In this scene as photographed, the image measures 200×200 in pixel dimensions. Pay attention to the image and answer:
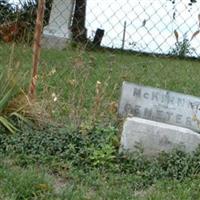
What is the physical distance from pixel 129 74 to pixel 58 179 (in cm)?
358

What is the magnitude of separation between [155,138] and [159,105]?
0.44 m

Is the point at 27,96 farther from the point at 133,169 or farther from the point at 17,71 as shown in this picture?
the point at 133,169

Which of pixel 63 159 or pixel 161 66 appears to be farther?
pixel 161 66

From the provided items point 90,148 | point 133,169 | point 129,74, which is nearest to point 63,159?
point 90,148

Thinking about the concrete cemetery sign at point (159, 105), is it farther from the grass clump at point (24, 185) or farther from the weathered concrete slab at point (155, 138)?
the grass clump at point (24, 185)

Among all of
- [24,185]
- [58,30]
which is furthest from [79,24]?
[24,185]

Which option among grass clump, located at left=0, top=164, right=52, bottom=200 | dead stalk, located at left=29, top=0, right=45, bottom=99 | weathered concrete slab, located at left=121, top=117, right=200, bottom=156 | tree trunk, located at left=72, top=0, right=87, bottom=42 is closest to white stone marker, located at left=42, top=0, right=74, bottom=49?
tree trunk, located at left=72, top=0, right=87, bottom=42

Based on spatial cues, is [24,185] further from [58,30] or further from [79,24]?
[79,24]

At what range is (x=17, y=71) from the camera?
5.54 m

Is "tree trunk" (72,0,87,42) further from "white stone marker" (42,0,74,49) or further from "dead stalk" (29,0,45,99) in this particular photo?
"dead stalk" (29,0,45,99)

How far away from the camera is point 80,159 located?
464 centimetres

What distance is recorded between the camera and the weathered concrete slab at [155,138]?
4.71 meters

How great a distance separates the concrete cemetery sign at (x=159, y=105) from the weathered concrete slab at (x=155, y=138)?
0.28 meters

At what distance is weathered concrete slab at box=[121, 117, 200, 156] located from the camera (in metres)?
4.71
